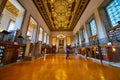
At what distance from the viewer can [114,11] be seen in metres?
5.49

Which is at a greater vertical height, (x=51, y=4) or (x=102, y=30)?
(x=51, y=4)

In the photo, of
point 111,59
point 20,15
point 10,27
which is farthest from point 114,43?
point 10,27

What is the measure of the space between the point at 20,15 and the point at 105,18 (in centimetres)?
848

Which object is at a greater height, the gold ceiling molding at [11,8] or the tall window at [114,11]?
the gold ceiling molding at [11,8]

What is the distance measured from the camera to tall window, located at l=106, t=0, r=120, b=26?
5.20 m

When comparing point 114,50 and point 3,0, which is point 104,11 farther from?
point 3,0

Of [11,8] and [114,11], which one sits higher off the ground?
[11,8]

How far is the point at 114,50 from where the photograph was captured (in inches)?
191

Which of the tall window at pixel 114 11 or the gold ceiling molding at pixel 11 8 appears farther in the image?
the gold ceiling molding at pixel 11 8

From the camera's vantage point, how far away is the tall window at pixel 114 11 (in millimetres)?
5197

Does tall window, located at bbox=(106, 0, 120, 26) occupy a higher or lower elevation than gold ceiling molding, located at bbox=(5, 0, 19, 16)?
lower

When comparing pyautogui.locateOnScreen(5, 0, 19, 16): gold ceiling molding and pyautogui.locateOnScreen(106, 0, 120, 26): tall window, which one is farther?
pyautogui.locateOnScreen(5, 0, 19, 16): gold ceiling molding

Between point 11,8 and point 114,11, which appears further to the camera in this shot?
point 11,8

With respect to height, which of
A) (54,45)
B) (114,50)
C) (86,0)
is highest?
(86,0)
